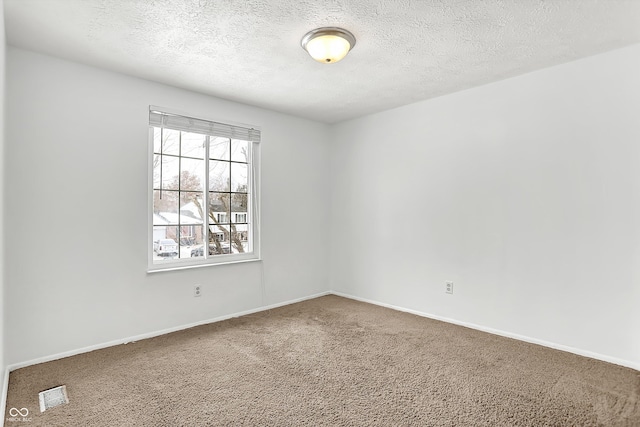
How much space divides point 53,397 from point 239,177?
8.47 ft

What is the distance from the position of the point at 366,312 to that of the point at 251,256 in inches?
59.4

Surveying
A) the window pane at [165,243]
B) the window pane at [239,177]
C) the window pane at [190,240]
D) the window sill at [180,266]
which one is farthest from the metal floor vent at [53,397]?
the window pane at [239,177]

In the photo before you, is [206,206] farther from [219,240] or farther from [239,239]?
[239,239]

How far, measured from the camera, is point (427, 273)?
3.92m

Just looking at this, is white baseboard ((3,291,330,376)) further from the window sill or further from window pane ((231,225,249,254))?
window pane ((231,225,249,254))

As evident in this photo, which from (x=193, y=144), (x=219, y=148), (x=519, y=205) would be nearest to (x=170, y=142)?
(x=193, y=144)

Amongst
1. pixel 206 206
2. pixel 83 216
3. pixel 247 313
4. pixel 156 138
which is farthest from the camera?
pixel 247 313

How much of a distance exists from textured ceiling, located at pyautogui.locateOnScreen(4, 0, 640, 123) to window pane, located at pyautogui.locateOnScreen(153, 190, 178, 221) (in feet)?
3.53

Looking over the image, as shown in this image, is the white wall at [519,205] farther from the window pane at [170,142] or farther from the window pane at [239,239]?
the window pane at [170,142]

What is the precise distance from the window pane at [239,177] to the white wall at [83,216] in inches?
21.4

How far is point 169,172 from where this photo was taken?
3518mm

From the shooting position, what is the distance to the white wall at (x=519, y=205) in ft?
8.92

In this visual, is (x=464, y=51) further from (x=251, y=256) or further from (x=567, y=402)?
(x=251, y=256)

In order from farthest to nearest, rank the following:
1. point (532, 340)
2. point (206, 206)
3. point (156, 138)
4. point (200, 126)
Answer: point (206, 206) < point (200, 126) < point (156, 138) < point (532, 340)
